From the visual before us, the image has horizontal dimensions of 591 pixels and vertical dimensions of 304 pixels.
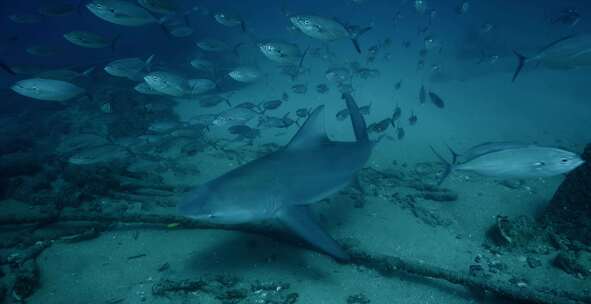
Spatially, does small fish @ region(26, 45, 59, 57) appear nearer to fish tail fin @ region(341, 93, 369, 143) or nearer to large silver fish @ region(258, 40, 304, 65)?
large silver fish @ region(258, 40, 304, 65)

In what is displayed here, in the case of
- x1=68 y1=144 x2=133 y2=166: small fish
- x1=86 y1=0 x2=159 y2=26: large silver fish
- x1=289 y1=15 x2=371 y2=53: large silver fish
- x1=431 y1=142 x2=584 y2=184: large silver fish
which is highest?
x1=289 y1=15 x2=371 y2=53: large silver fish

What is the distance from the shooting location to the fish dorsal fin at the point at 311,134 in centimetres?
468

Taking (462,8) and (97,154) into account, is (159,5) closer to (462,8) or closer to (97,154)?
(97,154)

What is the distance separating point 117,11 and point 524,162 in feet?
29.2

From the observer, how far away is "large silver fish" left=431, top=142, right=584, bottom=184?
3.83m

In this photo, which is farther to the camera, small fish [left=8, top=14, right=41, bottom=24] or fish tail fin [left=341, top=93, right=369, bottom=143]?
small fish [left=8, top=14, right=41, bottom=24]

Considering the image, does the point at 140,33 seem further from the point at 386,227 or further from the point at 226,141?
the point at 386,227

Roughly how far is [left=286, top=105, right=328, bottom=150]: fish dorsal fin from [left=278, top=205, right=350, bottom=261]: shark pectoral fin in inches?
40.9

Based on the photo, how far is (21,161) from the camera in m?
7.60

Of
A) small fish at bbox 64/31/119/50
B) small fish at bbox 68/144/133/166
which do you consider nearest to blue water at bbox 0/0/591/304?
small fish at bbox 68/144/133/166

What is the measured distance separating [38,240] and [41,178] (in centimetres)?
294

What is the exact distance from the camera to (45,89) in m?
7.11

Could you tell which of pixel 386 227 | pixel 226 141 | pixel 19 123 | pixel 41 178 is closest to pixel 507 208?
pixel 386 227

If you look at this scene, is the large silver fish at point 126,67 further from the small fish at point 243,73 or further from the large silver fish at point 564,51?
the large silver fish at point 564,51
